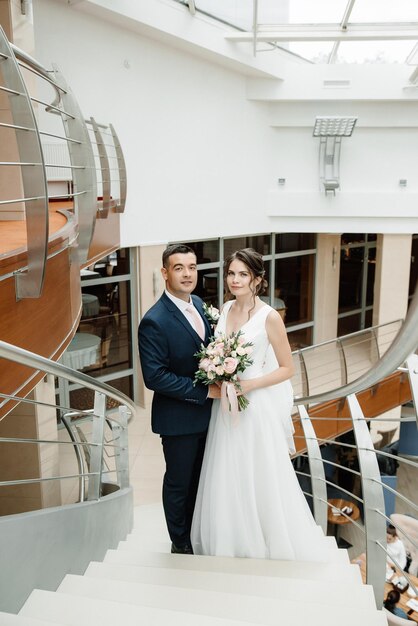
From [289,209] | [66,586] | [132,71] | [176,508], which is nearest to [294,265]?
[289,209]

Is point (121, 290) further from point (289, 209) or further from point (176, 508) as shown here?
point (176, 508)

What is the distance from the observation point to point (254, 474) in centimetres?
351

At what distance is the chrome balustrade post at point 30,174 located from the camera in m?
2.21

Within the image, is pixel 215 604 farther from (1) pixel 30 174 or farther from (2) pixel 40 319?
(1) pixel 30 174

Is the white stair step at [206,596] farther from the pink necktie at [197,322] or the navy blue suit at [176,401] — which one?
the pink necktie at [197,322]

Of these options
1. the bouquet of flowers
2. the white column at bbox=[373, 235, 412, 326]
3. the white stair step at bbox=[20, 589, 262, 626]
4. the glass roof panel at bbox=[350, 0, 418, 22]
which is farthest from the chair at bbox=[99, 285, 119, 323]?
the white stair step at bbox=[20, 589, 262, 626]

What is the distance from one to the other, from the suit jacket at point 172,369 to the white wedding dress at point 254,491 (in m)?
0.18

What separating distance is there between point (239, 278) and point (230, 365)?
551 millimetres

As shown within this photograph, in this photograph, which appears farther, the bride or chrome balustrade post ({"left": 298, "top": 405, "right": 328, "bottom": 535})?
chrome balustrade post ({"left": 298, "top": 405, "right": 328, "bottom": 535})

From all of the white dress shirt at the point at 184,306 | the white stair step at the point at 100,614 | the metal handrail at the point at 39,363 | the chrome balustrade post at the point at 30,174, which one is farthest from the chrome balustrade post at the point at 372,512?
the chrome balustrade post at the point at 30,174

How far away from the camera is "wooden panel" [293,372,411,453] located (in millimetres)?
9617

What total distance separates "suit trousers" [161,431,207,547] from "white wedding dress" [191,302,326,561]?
0.36 ft

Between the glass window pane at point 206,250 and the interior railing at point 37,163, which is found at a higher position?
the interior railing at point 37,163

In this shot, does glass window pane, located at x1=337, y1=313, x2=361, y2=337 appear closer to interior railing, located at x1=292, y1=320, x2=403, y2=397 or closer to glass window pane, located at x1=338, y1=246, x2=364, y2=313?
glass window pane, located at x1=338, y1=246, x2=364, y2=313
